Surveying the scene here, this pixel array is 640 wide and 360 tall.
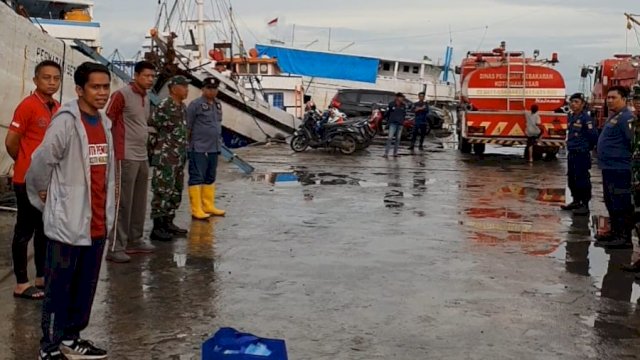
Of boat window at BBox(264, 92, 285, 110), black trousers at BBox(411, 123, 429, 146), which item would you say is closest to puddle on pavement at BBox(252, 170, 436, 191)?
black trousers at BBox(411, 123, 429, 146)

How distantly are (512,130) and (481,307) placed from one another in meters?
15.0

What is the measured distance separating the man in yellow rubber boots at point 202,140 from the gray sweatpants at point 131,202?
1.67 m

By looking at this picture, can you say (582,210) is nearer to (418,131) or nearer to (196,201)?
(196,201)

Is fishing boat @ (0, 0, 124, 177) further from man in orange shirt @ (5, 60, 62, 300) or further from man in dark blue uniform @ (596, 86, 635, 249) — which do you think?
man in dark blue uniform @ (596, 86, 635, 249)

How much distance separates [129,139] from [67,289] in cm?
306

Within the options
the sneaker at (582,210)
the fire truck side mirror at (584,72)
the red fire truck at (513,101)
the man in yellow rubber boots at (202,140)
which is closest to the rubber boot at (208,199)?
the man in yellow rubber boots at (202,140)

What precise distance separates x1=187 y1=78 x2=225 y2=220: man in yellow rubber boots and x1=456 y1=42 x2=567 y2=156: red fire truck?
1210 centimetres

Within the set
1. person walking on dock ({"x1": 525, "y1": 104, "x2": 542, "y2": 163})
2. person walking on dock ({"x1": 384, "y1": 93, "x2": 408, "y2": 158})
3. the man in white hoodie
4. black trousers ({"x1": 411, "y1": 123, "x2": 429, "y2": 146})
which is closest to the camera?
the man in white hoodie

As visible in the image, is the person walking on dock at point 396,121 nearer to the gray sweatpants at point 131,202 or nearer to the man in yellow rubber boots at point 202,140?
the man in yellow rubber boots at point 202,140

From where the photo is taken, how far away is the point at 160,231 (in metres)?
8.44

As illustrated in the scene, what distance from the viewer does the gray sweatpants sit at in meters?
7.39

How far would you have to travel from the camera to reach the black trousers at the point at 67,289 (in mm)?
4488

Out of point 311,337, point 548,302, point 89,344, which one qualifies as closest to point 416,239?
point 548,302

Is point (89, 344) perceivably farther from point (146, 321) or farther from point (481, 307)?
point (481, 307)
